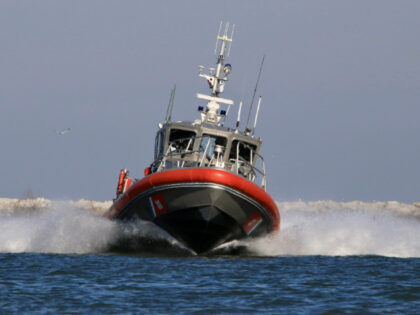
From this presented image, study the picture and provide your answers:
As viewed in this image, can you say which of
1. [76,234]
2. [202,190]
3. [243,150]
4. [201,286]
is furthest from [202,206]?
[76,234]

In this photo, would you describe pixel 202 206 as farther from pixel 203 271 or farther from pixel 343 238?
pixel 343 238

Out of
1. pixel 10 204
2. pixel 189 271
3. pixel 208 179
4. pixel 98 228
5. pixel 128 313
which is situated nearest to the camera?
pixel 128 313

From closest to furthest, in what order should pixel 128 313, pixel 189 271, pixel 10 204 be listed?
pixel 128 313 → pixel 189 271 → pixel 10 204

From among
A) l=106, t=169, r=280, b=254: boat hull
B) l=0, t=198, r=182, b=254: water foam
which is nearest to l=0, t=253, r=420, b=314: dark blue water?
l=106, t=169, r=280, b=254: boat hull

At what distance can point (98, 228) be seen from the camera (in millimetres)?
19078

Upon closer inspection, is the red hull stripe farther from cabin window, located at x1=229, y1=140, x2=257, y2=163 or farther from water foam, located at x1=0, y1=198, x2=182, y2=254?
cabin window, located at x1=229, y1=140, x2=257, y2=163

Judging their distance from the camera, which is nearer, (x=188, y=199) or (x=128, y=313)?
(x=128, y=313)

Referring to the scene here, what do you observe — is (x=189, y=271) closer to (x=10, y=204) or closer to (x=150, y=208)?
(x=150, y=208)

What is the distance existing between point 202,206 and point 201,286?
3.93 meters

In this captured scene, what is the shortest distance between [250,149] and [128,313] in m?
8.45

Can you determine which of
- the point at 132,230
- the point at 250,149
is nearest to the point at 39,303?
the point at 132,230

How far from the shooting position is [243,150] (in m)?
18.5

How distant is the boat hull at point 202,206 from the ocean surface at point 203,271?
42 centimetres

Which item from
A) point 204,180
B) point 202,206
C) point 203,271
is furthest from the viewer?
point 202,206
